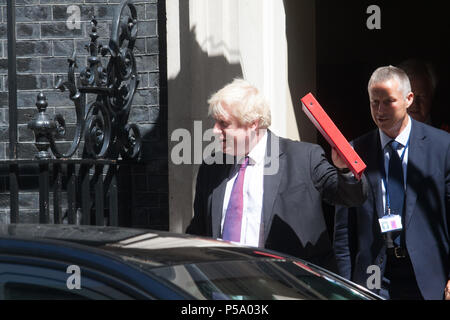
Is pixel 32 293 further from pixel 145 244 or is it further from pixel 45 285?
pixel 145 244

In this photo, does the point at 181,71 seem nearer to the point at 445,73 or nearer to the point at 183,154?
the point at 183,154

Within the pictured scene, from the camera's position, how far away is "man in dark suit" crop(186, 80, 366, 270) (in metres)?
4.61

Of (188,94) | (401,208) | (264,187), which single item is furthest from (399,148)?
(188,94)

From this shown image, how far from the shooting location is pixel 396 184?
185 inches

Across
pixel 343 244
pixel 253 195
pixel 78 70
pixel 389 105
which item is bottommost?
pixel 343 244

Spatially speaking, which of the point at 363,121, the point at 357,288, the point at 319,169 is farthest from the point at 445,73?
the point at 357,288

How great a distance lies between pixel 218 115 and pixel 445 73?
167 inches

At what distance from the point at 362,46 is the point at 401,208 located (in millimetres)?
4170

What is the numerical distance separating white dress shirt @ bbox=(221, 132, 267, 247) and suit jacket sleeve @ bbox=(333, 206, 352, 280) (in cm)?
47

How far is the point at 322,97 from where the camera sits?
8.50 metres

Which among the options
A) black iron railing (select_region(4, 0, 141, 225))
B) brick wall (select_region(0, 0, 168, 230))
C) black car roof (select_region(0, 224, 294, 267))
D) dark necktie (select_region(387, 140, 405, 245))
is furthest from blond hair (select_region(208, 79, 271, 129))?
brick wall (select_region(0, 0, 168, 230))

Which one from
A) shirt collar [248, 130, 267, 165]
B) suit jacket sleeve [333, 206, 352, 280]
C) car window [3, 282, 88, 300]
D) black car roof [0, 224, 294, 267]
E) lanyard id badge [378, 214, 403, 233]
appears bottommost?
suit jacket sleeve [333, 206, 352, 280]

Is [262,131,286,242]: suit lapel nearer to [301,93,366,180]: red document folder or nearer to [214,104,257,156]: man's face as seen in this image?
[214,104,257,156]: man's face

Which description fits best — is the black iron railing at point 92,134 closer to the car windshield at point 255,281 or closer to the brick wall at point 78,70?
the brick wall at point 78,70
